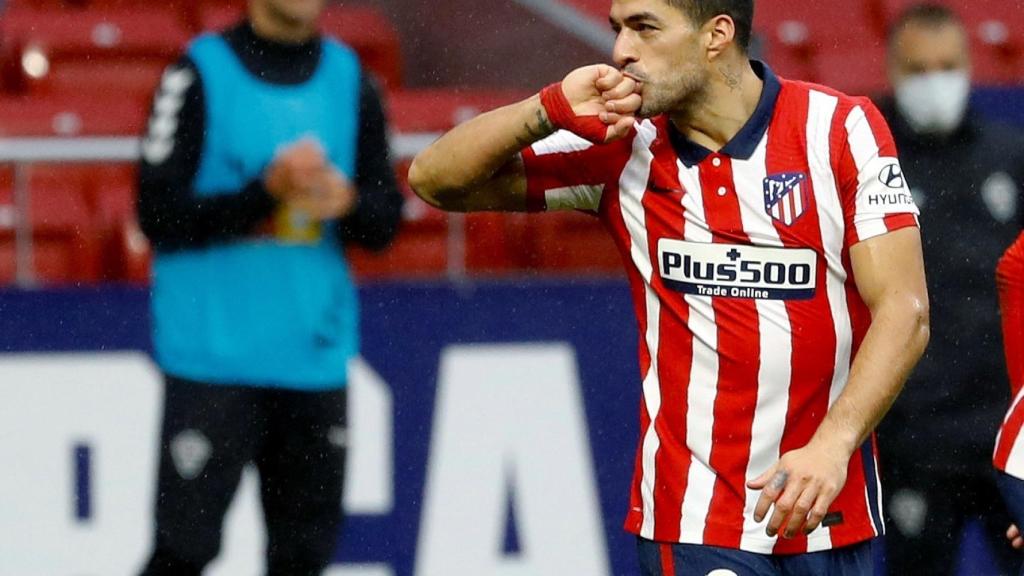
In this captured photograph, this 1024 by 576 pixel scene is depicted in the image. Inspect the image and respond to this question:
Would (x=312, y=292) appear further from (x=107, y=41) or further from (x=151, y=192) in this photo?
(x=107, y=41)

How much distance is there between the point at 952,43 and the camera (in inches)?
201

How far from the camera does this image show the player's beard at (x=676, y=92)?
319cm

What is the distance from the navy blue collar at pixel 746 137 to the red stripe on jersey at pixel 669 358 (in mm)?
23

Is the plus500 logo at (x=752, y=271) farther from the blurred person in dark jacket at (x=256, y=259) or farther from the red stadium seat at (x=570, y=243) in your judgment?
the red stadium seat at (x=570, y=243)

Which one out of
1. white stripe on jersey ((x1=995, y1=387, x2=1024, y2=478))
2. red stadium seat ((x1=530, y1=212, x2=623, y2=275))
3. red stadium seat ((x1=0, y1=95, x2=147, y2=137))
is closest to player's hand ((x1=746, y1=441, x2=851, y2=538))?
white stripe on jersey ((x1=995, y1=387, x2=1024, y2=478))

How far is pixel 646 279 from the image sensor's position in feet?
11.0

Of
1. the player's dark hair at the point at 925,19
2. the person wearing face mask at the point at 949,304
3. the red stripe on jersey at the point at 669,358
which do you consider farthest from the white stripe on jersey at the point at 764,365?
the player's dark hair at the point at 925,19

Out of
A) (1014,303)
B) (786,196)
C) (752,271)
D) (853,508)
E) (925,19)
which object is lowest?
(853,508)

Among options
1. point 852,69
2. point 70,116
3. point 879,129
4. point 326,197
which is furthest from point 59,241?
point 852,69

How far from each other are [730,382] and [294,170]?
1413 millimetres

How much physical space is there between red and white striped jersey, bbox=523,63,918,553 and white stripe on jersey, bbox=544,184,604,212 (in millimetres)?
101

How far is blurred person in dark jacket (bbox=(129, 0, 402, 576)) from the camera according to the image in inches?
173

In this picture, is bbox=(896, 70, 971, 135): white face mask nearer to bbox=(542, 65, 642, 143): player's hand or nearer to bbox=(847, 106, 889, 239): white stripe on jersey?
bbox=(847, 106, 889, 239): white stripe on jersey

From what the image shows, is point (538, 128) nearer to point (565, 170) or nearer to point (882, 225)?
point (565, 170)
